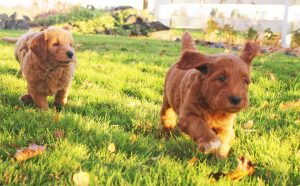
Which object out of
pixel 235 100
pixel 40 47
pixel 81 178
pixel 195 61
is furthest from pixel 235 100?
pixel 40 47

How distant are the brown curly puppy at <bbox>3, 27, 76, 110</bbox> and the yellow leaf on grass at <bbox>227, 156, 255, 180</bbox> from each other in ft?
7.52

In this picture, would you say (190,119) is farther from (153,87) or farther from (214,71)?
(153,87)

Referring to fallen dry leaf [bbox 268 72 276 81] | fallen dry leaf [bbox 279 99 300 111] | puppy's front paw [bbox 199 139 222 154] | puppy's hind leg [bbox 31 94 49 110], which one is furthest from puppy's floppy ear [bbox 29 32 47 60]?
fallen dry leaf [bbox 268 72 276 81]

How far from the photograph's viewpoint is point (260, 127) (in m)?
4.29

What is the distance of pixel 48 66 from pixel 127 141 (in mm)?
1730

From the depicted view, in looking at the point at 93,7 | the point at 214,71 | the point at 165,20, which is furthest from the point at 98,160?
the point at 93,7

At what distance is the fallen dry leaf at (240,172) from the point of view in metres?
2.91

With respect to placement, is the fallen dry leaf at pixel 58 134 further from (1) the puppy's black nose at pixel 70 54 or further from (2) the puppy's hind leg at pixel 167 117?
(1) the puppy's black nose at pixel 70 54

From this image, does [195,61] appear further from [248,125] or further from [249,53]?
[248,125]

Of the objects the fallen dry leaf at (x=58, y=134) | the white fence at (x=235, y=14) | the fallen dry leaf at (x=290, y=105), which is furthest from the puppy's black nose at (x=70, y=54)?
the white fence at (x=235, y=14)

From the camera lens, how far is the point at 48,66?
4.77 metres

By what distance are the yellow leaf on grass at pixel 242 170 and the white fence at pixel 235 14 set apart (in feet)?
41.8

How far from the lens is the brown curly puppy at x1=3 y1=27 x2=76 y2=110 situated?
4.61m

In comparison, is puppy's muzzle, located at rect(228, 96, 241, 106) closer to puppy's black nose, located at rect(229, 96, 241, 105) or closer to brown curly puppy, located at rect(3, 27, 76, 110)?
puppy's black nose, located at rect(229, 96, 241, 105)
